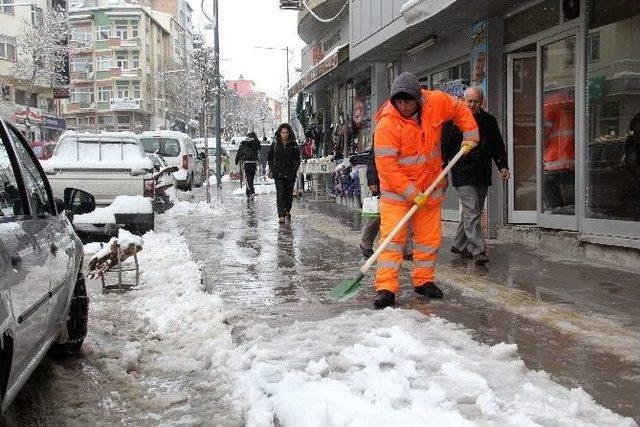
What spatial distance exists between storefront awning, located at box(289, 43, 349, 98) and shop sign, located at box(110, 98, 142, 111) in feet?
197

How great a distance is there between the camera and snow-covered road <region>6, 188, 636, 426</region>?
3.25 m

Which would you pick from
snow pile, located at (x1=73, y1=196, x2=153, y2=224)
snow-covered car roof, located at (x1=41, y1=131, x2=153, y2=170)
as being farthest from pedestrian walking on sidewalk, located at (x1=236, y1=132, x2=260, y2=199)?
snow pile, located at (x1=73, y1=196, x2=153, y2=224)

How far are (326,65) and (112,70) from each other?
68.0 m

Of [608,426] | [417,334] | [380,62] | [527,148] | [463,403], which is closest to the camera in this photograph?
[608,426]

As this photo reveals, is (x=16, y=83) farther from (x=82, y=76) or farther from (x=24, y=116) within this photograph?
(x=82, y=76)

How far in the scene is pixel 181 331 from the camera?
531 centimetres

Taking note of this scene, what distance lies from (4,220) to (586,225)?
21.3 ft

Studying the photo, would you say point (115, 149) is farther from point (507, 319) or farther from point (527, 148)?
point (507, 319)

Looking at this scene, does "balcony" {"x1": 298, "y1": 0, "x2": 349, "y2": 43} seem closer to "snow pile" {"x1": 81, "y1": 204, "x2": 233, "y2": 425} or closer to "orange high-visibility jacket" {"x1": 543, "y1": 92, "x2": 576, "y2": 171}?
"orange high-visibility jacket" {"x1": 543, "y1": 92, "x2": 576, "y2": 171}

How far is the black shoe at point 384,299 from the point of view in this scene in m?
5.52

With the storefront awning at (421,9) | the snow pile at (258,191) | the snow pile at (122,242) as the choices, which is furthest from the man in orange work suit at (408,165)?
the snow pile at (258,191)

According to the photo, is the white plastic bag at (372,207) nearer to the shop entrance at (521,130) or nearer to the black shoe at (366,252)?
the black shoe at (366,252)

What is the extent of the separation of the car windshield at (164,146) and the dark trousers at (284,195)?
11243 millimetres

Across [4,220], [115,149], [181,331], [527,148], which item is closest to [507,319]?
[181,331]
